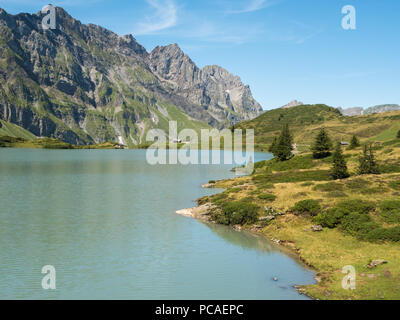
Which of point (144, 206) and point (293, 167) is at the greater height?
point (293, 167)

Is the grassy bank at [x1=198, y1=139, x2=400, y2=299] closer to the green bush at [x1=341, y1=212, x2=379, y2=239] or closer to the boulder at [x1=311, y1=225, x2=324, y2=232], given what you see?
the green bush at [x1=341, y1=212, x2=379, y2=239]

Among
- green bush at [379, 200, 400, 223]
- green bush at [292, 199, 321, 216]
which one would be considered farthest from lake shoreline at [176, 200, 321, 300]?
green bush at [379, 200, 400, 223]

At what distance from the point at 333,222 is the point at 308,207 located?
5.62 m

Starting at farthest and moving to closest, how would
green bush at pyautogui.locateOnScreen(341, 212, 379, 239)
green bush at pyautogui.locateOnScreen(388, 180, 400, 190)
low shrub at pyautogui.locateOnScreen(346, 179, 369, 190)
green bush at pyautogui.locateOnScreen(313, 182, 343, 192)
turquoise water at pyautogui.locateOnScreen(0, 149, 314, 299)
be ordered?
green bush at pyautogui.locateOnScreen(313, 182, 343, 192), low shrub at pyautogui.locateOnScreen(346, 179, 369, 190), green bush at pyautogui.locateOnScreen(388, 180, 400, 190), green bush at pyautogui.locateOnScreen(341, 212, 379, 239), turquoise water at pyautogui.locateOnScreen(0, 149, 314, 299)

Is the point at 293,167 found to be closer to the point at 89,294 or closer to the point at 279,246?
the point at 279,246

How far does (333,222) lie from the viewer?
4625 centimetres

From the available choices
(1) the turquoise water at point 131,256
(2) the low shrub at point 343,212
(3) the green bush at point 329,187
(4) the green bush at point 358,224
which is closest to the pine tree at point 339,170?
(3) the green bush at point 329,187

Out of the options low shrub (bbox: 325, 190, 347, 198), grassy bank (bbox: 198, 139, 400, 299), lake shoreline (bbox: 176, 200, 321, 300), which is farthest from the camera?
low shrub (bbox: 325, 190, 347, 198)

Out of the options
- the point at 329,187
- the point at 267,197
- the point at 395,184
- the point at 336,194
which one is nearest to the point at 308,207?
the point at 336,194

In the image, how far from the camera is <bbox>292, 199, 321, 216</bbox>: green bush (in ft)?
166

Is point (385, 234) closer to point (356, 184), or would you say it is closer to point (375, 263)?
point (375, 263)

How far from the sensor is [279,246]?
44062 millimetres
